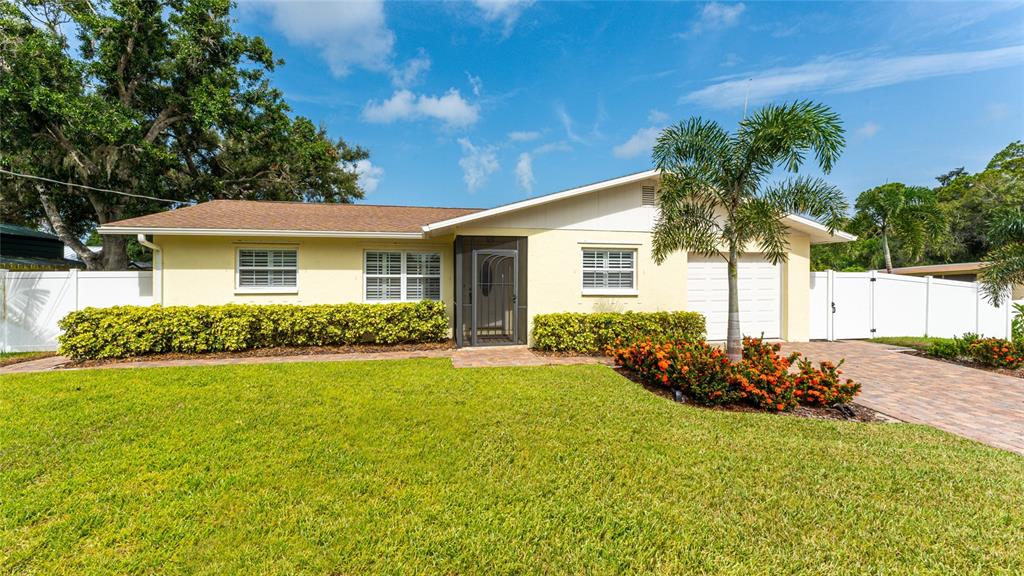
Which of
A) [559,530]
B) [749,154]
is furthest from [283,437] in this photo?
[749,154]

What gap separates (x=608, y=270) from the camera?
32.3ft

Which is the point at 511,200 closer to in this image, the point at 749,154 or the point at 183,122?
the point at 749,154

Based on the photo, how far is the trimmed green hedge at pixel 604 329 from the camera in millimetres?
8906

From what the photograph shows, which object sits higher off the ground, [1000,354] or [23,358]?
[1000,354]

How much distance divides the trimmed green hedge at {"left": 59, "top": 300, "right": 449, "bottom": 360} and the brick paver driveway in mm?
8543

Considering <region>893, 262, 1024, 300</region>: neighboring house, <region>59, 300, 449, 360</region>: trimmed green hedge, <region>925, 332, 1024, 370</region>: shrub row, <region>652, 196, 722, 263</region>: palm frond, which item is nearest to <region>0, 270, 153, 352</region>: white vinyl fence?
<region>59, 300, 449, 360</region>: trimmed green hedge

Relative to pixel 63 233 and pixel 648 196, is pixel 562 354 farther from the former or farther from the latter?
pixel 63 233

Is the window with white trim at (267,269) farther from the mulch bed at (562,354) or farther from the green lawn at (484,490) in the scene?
the mulch bed at (562,354)

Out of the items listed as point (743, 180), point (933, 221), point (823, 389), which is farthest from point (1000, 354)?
point (933, 221)

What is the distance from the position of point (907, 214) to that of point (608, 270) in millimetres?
14012

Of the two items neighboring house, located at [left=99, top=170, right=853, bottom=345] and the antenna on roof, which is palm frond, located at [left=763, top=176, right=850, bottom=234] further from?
neighboring house, located at [left=99, top=170, right=853, bottom=345]

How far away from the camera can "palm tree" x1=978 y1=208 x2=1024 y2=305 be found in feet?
26.9

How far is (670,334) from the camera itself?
9.24 meters

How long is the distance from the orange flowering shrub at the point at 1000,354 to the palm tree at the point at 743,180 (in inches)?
179
